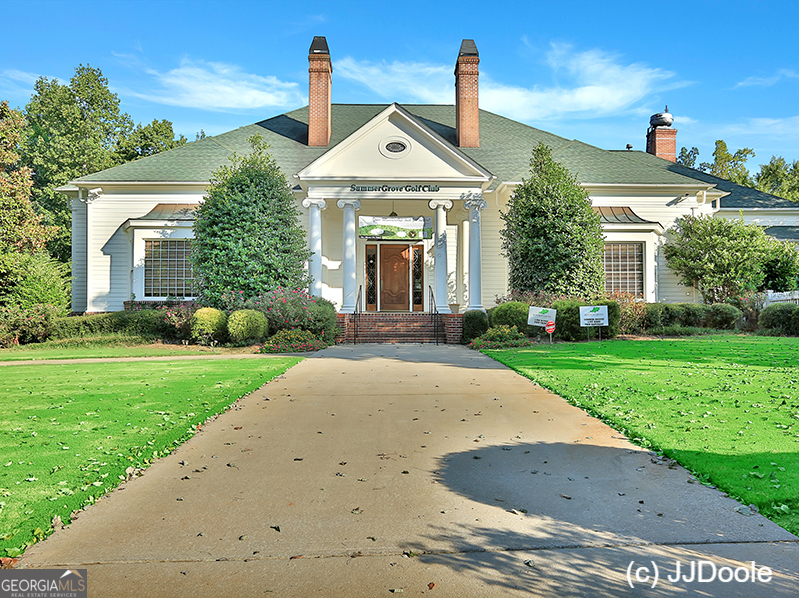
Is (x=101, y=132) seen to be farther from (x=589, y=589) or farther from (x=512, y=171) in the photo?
(x=589, y=589)

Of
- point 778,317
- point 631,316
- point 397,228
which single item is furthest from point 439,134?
point 778,317

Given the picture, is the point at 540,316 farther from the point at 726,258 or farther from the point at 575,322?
the point at 726,258

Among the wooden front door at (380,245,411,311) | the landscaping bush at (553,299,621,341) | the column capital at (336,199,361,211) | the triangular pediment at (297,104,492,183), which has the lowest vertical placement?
the landscaping bush at (553,299,621,341)

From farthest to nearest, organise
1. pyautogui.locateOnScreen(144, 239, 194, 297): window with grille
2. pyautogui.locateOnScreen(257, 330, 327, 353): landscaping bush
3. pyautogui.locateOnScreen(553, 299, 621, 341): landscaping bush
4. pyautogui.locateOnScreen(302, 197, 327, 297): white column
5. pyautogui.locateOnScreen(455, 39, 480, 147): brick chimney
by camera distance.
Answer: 1. pyautogui.locateOnScreen(455, 39, 480, 147): brick chimney
2. pyautogui.locateOnScreen(144, 239, 194, 297): window with grille
3. pyautogui.locateOnScreen(302, 197, 327, 297): white column
4. pyautogui.locateOnScreen(553, 299, 621, 341): landscaping bush
5. pyautogui.locateOnScreen(257, 330, 327, 353): landscaping bush

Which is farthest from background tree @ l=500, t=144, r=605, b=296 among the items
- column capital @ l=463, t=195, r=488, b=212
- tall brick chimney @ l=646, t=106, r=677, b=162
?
tall brick chimney @ l=646, t=106, r=677, b=162

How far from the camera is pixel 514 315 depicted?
51.6 feet

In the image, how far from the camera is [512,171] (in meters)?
21.8

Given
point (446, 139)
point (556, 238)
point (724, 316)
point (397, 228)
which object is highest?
point (446, 139)

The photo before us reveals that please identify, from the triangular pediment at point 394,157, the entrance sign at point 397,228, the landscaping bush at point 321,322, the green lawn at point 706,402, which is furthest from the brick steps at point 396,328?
the triangular pediment at point 394,157

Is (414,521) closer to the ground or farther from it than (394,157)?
closer to the ground

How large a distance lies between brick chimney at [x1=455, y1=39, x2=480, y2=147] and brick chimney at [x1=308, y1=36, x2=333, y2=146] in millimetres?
5409

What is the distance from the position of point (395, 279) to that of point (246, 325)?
317 inches

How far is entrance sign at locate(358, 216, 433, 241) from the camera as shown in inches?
753

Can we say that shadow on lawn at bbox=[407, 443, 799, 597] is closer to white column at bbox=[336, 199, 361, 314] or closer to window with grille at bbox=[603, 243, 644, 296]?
white column at bbox=[336, 199, 361, 314]
